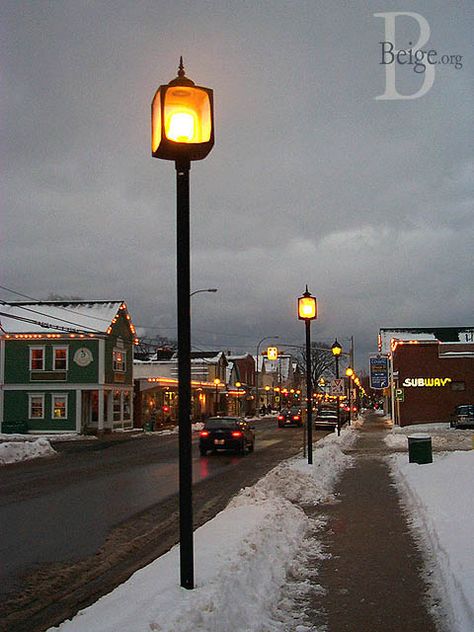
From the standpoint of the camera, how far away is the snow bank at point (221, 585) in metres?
5.54

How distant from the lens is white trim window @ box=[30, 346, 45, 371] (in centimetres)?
4619

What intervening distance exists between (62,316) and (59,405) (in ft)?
20.7

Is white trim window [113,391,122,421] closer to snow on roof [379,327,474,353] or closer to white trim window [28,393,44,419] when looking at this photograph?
white trim window [28,393,44,419]

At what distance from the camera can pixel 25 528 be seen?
39.5 feet

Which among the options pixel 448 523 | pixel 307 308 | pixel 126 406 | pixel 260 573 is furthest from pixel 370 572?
pixel 126 406

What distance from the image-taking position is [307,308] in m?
20.5

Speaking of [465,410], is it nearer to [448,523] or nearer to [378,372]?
[378,372]

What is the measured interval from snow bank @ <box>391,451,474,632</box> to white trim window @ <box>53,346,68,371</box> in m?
31.9

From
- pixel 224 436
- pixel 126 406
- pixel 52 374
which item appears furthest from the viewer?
pixel 126 406

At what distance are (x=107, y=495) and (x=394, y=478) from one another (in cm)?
721

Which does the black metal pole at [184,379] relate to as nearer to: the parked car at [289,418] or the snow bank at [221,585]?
the snow bank at [221,585]

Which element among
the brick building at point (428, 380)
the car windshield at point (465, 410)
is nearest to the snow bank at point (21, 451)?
the car windshield at point (465, 410)

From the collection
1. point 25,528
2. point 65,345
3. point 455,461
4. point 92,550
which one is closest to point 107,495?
point 25,528

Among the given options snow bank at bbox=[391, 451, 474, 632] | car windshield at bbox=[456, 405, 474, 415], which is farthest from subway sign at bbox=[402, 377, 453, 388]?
snow bank at bbox=[391, 451, 474, 632]
